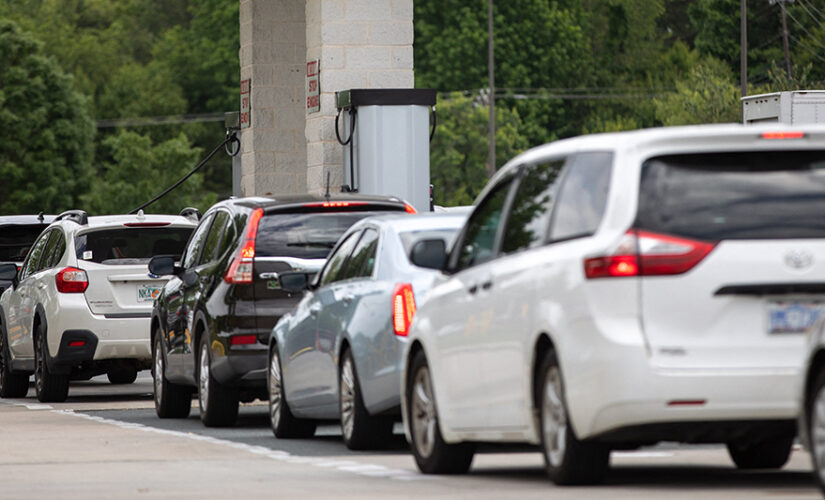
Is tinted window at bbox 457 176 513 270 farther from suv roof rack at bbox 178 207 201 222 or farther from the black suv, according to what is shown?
suv roof rack at bbox 178 207 201 222

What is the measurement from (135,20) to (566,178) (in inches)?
4440

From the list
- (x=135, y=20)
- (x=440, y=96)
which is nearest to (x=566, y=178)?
(x=440, y=96)

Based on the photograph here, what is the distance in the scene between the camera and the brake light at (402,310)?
42.3ft

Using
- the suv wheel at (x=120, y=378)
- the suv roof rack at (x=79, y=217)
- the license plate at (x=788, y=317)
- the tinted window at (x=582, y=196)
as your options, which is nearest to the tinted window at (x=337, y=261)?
the tinted window at (x=582, y=196)

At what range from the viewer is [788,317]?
9.43 metres

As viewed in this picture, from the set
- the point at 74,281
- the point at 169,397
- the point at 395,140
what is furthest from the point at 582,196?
the point at 395,140

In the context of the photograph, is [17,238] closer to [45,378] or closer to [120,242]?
[45,378]

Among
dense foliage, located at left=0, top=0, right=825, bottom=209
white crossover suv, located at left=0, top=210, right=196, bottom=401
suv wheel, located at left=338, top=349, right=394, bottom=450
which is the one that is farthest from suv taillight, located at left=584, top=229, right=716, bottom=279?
dense foliage, located at left=0, top=0, right=825, bottom=209

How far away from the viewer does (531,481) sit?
1083cm

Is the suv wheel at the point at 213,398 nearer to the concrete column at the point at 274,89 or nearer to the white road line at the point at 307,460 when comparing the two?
the white road line at the point at 307,460

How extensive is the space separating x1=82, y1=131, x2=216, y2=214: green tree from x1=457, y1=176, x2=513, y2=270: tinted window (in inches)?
3296

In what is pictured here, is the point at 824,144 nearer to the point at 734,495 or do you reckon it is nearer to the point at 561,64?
the point at 734,495

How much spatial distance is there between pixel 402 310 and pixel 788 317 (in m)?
3.94

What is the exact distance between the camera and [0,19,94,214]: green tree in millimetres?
89438
